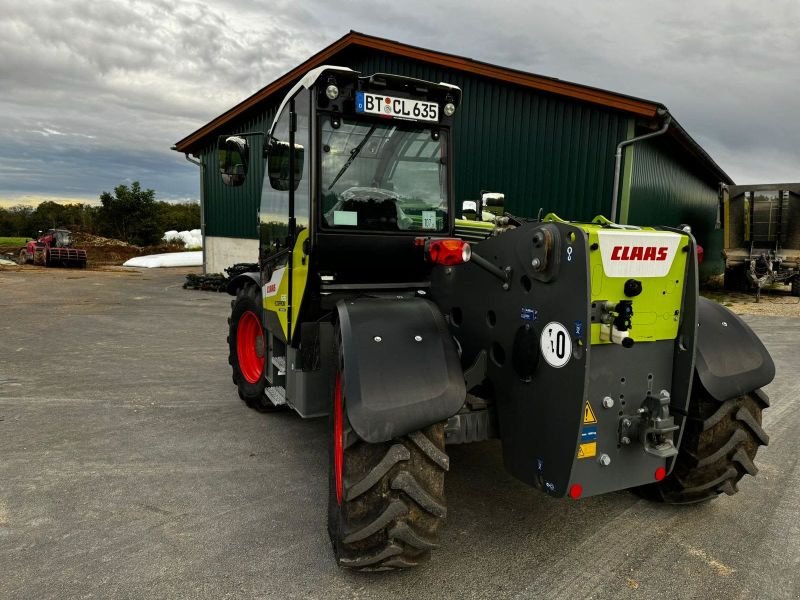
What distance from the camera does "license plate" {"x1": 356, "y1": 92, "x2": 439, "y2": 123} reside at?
355cm

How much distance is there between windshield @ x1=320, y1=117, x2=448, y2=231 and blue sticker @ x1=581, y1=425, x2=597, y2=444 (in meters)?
1.79

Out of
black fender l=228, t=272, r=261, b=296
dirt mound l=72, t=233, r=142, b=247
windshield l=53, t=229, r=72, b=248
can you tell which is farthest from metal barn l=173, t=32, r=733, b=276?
dirt mound l=72, t=233, r=142, b=247

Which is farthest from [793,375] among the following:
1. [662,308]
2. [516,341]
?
[516,341]

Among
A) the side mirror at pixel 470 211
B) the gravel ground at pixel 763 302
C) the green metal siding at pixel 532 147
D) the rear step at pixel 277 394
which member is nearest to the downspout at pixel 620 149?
the green metal siding at pixel 532 147

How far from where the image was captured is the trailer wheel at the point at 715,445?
314 cm

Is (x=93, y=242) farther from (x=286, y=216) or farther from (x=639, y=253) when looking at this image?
(x=639, y=253)

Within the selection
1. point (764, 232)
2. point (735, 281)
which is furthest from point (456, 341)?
point (735, 281)

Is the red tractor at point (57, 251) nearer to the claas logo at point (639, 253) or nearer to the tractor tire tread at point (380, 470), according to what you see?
the tractor tire tread at point (380, 470)

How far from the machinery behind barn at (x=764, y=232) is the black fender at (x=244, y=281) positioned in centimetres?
1540

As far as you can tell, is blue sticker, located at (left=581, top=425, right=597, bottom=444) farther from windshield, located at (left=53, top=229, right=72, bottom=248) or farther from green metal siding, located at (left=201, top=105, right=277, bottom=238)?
windshield, located at (left=53, top=229, right=72, bottom=248)

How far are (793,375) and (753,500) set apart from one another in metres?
4.38

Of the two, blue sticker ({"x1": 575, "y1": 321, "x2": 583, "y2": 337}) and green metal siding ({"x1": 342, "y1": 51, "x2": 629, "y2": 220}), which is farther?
green metal siding ({"x1": 342, "y1": 51, "x2": 629, "y2": 220})

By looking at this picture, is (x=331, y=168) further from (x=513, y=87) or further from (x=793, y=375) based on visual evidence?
(x=513, y=87)

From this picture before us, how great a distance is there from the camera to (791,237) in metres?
16.3
